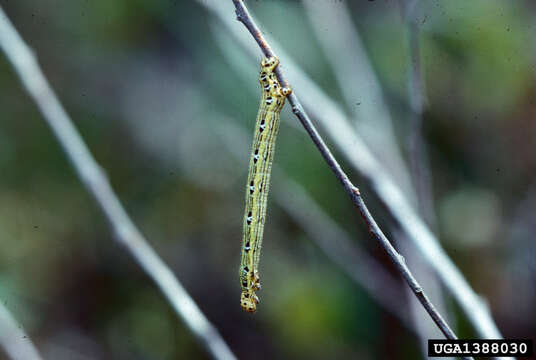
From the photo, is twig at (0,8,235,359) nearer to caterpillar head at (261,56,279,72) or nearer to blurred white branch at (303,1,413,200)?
caterpillar head at (261,56,279,72)

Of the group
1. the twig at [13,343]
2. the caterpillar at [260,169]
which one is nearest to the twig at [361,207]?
the caterpillar at [260,169]

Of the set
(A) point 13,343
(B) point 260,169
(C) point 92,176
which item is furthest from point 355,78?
(A) point 13,343

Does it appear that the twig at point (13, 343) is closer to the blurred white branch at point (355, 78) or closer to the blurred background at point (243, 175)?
the blurred background at point (243, 175)

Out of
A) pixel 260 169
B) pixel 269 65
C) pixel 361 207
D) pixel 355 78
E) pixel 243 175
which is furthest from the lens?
pixel 243 175

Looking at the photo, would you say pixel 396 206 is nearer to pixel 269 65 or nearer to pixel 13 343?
pixel 269 65

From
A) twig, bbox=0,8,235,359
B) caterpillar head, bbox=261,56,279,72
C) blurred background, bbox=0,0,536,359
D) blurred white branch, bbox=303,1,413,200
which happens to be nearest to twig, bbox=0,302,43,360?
twig, bbox=0,8,235,359

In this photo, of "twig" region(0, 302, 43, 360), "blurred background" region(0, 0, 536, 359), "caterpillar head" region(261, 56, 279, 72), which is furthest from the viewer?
"blurred background" region(0, 0, 536, 359)
